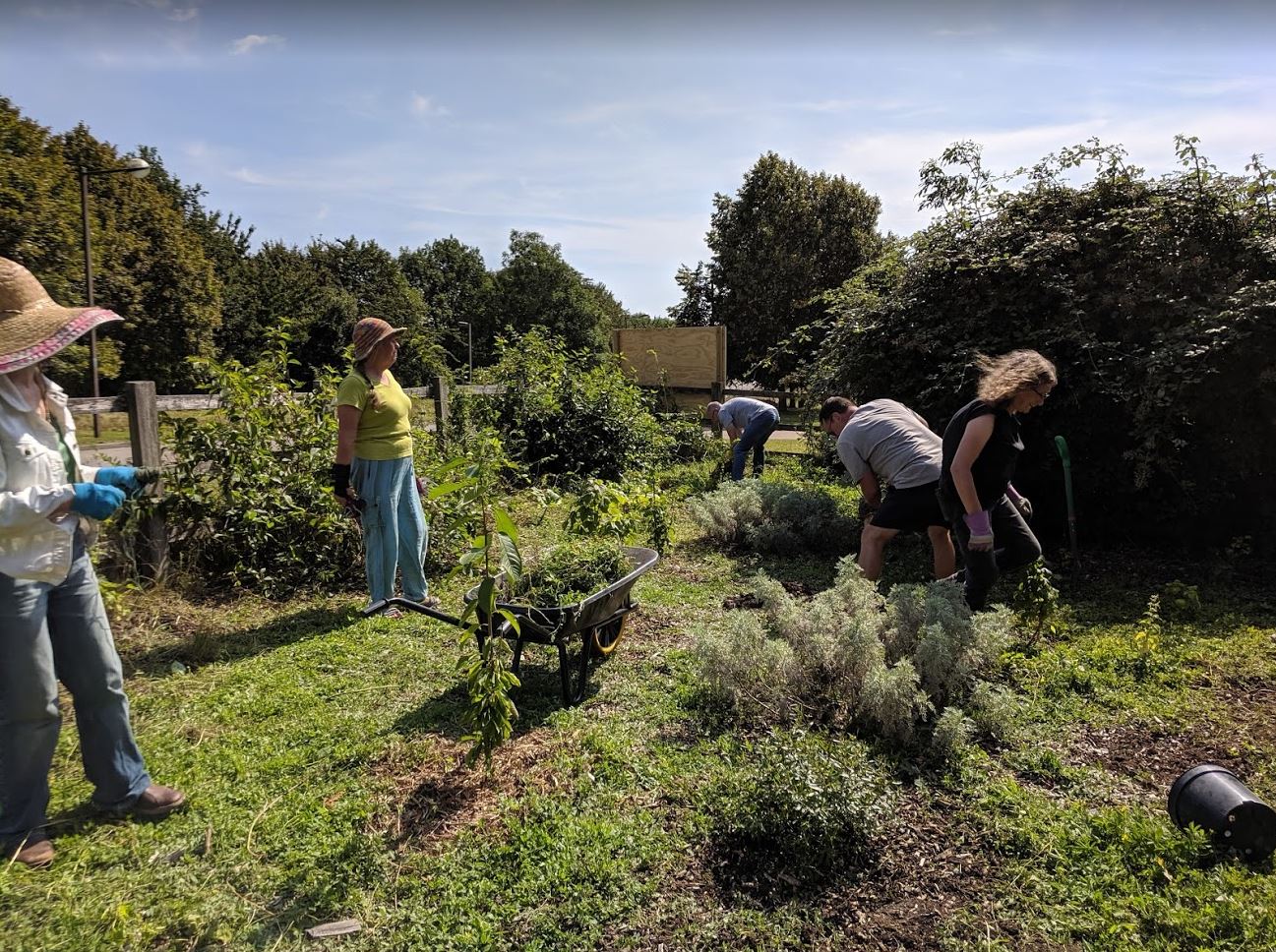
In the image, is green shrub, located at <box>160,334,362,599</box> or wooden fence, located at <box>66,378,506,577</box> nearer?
wooden fence, located at <box>66,378,506,577</box>

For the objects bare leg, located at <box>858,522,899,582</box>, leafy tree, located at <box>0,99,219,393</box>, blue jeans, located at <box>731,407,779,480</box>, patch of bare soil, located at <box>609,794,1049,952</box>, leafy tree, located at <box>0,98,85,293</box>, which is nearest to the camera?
patch of bare soil, located at <box>609,794,1049,952</box>

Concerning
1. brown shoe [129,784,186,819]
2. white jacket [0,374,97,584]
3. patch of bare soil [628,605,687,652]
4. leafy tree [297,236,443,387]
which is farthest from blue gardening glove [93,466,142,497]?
leafy tree [297,236,443,387]

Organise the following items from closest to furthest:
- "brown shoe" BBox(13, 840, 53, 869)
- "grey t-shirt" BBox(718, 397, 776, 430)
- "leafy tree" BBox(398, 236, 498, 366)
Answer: "brown shoe" BBox(13, 840, 53, 869) < "grey t-shirt" BBox(718, 397, 776, 430) < "leafy tree" BBox(398, 236, 498, 366)

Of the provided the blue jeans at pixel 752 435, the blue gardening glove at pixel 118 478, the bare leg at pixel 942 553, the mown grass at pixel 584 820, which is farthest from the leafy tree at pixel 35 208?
the bare leg at pixel 942 553

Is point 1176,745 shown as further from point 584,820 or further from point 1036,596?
point 584,820

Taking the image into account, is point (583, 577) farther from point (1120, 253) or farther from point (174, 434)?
point (1120, 253)

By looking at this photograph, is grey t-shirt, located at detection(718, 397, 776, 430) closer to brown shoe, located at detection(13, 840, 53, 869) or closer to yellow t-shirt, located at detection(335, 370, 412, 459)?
yellow t-shirt, located at detection(335, 370, 412, 459)

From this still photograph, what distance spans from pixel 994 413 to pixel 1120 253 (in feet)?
11.0

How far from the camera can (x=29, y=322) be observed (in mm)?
2334

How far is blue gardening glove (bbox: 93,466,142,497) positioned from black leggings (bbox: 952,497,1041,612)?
398cm

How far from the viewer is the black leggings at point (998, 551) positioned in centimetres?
396

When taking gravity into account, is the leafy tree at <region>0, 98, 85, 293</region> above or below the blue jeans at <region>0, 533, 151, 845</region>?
above

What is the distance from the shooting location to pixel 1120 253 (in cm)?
590

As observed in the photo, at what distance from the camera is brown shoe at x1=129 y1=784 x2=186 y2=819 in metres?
2.64
